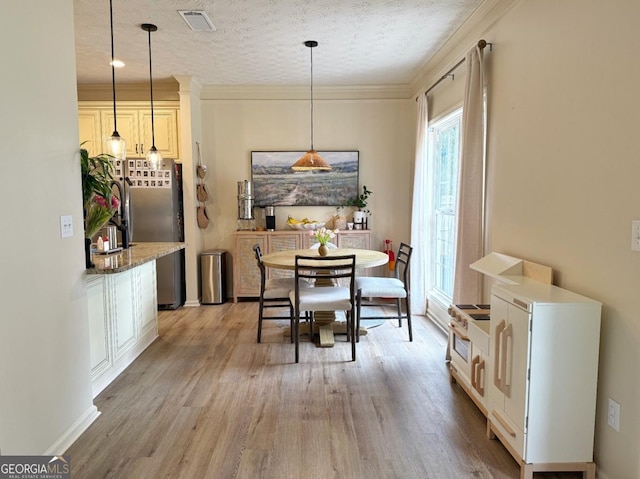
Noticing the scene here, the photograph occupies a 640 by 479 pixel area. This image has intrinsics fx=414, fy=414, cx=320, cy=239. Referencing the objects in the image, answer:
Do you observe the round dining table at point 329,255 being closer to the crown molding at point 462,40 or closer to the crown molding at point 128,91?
the crown molding at point 462,40

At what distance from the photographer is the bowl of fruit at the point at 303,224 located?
530 centimetres

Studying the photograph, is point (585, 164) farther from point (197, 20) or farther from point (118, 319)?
point (118, 319)

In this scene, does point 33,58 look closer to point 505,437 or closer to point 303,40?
point 303,40

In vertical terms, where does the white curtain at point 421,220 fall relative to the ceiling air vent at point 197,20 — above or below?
below

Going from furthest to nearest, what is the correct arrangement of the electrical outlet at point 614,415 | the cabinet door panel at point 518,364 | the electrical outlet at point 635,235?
the cabinet door panel at point 518,364 < the electrical outlet at point 614,415 < the electrical outlet at point 635,235

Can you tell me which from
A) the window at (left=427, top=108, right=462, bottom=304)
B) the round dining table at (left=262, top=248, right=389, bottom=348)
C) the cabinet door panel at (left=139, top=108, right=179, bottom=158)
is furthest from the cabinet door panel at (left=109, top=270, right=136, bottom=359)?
the window at (left=427, top=108, right=462, bottom=304)

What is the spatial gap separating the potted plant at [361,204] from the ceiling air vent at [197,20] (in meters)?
2.69

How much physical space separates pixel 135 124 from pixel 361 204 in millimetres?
3020

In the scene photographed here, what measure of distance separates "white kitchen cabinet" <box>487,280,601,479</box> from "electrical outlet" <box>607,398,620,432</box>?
0.06 meters

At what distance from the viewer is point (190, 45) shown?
3.88m

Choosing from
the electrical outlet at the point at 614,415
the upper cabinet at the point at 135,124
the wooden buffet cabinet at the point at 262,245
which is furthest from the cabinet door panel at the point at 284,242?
the electrical outlet at the point at 614,415

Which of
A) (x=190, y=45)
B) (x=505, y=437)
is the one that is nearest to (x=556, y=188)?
(x=505, y=437)

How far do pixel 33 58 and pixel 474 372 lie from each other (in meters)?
2.87

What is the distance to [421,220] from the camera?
15.3 feet
